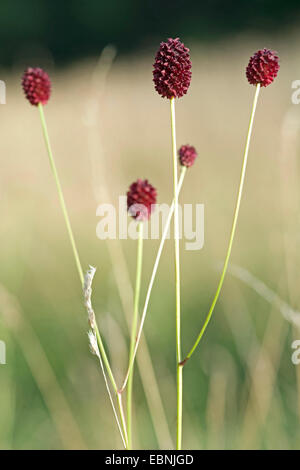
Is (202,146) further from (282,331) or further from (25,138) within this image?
(282,331)

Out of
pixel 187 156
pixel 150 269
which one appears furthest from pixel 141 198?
pixel 150 269

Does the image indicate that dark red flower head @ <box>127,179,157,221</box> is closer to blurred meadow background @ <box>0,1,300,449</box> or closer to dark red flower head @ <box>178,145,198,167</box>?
dark red flower head @ <box>178,145,198,167</box>

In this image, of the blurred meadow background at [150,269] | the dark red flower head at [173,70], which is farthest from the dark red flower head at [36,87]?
the blurred meadow background at [150,269]

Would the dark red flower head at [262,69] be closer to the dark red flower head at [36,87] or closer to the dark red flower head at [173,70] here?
the dark red flower head at [173,70]

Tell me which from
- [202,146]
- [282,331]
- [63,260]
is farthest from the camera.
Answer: [202,146]

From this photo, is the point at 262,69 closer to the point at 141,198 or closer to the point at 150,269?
the point at 141,198

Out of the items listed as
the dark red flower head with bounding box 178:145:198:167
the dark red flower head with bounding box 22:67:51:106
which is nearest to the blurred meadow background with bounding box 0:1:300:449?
the dark red flower head with bounding box 178:145:198:167

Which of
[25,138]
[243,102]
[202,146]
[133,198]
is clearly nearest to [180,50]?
[133,198]
